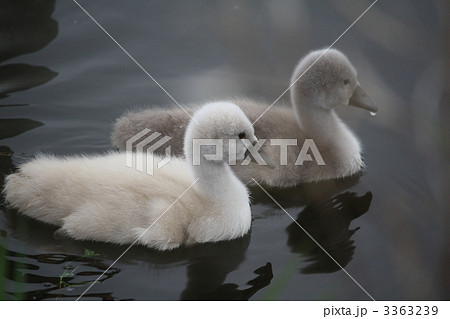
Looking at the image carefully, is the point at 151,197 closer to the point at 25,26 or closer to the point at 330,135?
the point at 330,135

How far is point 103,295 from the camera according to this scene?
362cm

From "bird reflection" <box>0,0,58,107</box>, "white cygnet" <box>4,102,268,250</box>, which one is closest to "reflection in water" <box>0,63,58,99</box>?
"bird reflection" <box>0,0,58,107</box>

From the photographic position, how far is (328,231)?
168 inches

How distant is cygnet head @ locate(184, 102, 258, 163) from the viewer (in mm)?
4000

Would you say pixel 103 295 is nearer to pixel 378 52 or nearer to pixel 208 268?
pixel 208 268

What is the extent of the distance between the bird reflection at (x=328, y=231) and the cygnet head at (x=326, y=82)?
604 millimetres

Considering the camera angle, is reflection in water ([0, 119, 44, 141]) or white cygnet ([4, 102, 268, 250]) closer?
white cygnet ([4, 102, 268, 250])

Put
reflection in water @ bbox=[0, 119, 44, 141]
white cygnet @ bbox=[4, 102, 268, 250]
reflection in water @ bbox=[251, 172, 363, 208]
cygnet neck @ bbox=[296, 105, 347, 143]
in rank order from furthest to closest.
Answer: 1. reflection in water @ bbox=[0, 119, 44, 141]
2. cygnet neck @ bbox=[296, 105, 347, 143]
3. reflection in water @ bbox=[251, 172, 363, 208]
4. white cygnet @ bbox=[4, 102, 268, 250]

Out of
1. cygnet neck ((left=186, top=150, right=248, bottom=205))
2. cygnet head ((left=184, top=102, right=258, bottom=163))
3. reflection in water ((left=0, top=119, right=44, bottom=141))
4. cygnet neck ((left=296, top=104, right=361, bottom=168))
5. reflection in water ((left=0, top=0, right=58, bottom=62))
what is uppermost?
reflection in water ((left=0, top=0, right=58, bottom=62))

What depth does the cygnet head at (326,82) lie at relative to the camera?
471 centimetres

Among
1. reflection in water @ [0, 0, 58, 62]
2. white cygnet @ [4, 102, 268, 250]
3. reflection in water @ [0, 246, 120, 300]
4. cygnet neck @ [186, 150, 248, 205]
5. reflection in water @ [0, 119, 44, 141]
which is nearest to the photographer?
reflection in water @ [0, 246, 120, 300]

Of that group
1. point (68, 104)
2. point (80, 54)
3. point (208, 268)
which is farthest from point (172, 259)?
point (80, 54)

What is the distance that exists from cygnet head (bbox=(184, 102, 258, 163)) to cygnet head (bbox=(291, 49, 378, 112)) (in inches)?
33.1

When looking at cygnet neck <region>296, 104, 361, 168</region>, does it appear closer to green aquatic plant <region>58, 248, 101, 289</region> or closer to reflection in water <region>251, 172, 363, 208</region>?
reflection in water <region>251, 172, 363, 208</region>
